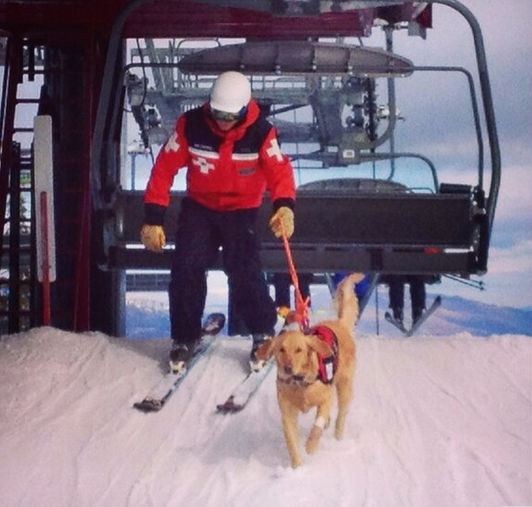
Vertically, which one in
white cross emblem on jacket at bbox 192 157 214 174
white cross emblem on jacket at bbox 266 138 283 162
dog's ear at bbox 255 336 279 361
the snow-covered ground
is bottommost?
the snow-covered ground

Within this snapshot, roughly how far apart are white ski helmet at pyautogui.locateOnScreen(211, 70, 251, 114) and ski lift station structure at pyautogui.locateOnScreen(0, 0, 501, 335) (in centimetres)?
40

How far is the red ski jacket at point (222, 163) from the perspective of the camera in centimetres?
383

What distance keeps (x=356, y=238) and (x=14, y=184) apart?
3.03m

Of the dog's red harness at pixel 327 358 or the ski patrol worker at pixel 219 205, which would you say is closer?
the dog's red harness at pixel 327 358

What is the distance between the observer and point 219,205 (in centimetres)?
407

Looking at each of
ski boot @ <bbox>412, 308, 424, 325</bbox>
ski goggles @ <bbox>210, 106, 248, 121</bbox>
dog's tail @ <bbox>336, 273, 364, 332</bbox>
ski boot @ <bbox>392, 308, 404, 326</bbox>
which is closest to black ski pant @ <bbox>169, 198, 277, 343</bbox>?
ski goggles @ <bbox>210, 106, 248, 121</bbox>

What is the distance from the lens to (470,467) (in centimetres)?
307

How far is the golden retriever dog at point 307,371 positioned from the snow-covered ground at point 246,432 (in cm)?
19

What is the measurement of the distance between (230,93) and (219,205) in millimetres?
677

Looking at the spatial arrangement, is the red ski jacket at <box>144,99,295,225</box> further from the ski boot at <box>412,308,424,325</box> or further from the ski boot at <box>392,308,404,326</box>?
the ski boot at <box>392,308,404,326</box>

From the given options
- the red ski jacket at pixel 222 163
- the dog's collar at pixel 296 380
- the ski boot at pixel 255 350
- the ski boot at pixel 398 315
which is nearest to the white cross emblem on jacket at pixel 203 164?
the red ski jacket at pixel 222 163

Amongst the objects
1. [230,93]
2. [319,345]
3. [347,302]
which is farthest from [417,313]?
[319,345]

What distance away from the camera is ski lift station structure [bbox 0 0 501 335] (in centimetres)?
456

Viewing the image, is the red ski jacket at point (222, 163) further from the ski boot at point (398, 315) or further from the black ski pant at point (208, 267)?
the ski boot at point (398, 315)
